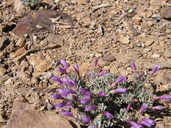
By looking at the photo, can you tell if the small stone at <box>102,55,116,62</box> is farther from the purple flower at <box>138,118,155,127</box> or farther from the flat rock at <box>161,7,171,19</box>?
the flat rock at <box>161,7,171,19</box>

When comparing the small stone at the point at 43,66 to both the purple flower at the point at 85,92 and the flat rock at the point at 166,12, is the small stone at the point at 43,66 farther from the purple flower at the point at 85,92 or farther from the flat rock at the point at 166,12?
the flat rock at the point at 166,12

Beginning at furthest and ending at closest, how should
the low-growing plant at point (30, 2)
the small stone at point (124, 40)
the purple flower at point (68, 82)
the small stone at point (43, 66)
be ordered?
the low-growing plant at point (30, 2) < the small stone at point (124, 40) < the small stone at point (43, 66) < the purple flower at point (68, 82)

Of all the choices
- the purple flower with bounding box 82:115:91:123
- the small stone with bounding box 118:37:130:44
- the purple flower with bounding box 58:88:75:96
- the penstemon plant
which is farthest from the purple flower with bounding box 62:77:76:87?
the small stone with bounding box 118:37:130:44

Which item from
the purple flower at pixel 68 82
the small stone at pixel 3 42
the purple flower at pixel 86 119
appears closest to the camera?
the purple flower at pixel 86 119

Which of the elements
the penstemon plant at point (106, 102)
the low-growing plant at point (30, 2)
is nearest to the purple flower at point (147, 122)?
Answer: the penstemon plant at point (106, 102)

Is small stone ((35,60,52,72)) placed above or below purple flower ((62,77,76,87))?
below

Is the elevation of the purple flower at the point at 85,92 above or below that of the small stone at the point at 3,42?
above

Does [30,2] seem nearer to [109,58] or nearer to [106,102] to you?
[109,58]

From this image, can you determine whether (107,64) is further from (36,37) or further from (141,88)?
(36,37)

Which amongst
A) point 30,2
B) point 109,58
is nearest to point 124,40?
point 109,58
